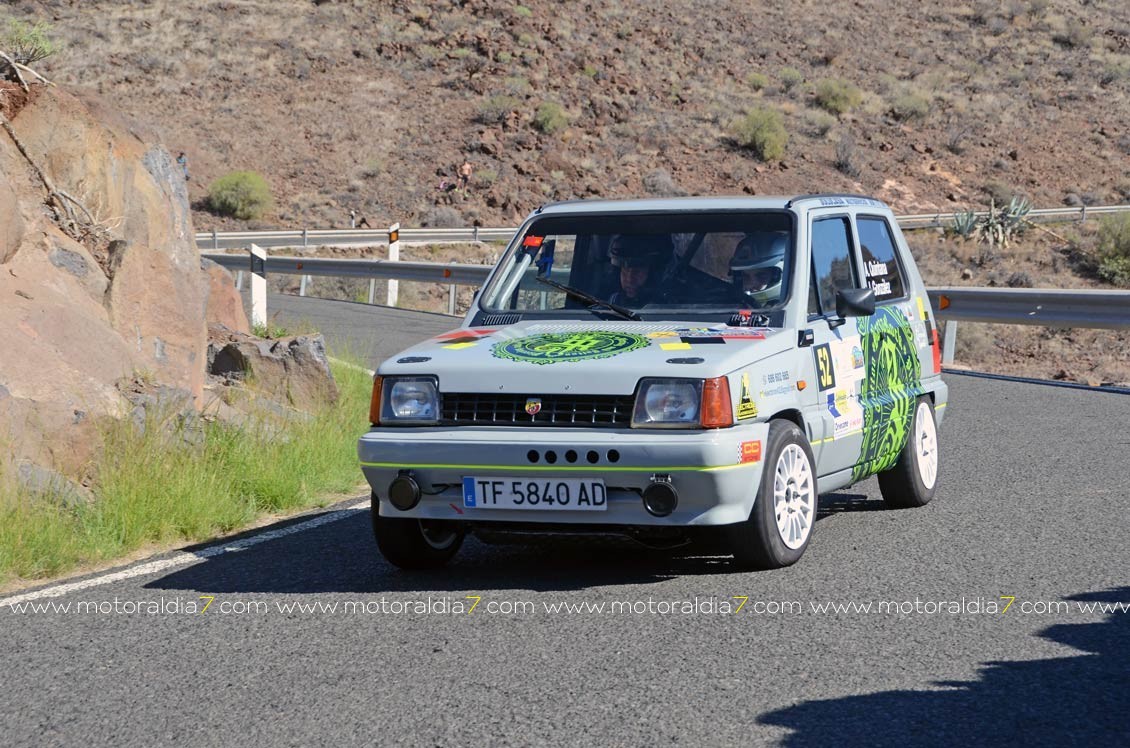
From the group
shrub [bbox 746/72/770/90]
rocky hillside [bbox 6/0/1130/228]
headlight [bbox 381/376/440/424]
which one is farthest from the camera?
shrub [bbox 746/72/770/90]

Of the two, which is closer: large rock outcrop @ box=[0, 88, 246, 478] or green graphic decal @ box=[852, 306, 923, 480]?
green graphic decal @ box=[852, 306, 923, 480]

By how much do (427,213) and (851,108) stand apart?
21580 millimetres

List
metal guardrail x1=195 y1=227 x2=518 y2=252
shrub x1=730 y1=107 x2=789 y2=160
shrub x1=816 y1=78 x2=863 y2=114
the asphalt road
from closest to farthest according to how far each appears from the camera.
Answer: the asphalt road → metal guardrail x1=195 y1=227 x2=518 y2=252 → shrub x1=730 y1=107 x2=789 y2=160 → shrub x1=816 y1=78 x2=863 y2=114

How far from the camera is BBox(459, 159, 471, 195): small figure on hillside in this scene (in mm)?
55344

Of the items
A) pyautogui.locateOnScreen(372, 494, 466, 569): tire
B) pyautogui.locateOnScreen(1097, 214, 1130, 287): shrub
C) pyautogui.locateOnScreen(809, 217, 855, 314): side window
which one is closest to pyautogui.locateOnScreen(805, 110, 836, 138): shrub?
pyautogui.locateOnScreen(1097, 214, 1130, 287): shrub

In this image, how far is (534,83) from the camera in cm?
6275

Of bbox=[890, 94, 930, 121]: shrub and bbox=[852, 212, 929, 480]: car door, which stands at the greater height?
bbox=[890, 94, 930, 121]: shrub

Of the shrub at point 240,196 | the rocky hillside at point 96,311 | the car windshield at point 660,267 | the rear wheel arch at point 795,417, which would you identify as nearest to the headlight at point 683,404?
the rear wheel arch at point 795,417

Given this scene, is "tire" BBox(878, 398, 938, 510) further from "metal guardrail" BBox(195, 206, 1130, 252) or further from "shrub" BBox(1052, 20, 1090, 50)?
"shrub" BBox(1052, 20, 1090, 50)

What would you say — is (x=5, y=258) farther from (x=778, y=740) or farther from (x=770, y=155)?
(x=770, y=155)

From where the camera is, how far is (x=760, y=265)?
7.26m

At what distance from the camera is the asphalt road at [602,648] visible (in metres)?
4.47

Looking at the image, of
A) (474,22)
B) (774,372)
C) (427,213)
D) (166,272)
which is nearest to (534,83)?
(474,22)

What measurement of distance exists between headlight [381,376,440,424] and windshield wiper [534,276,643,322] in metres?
1.09
